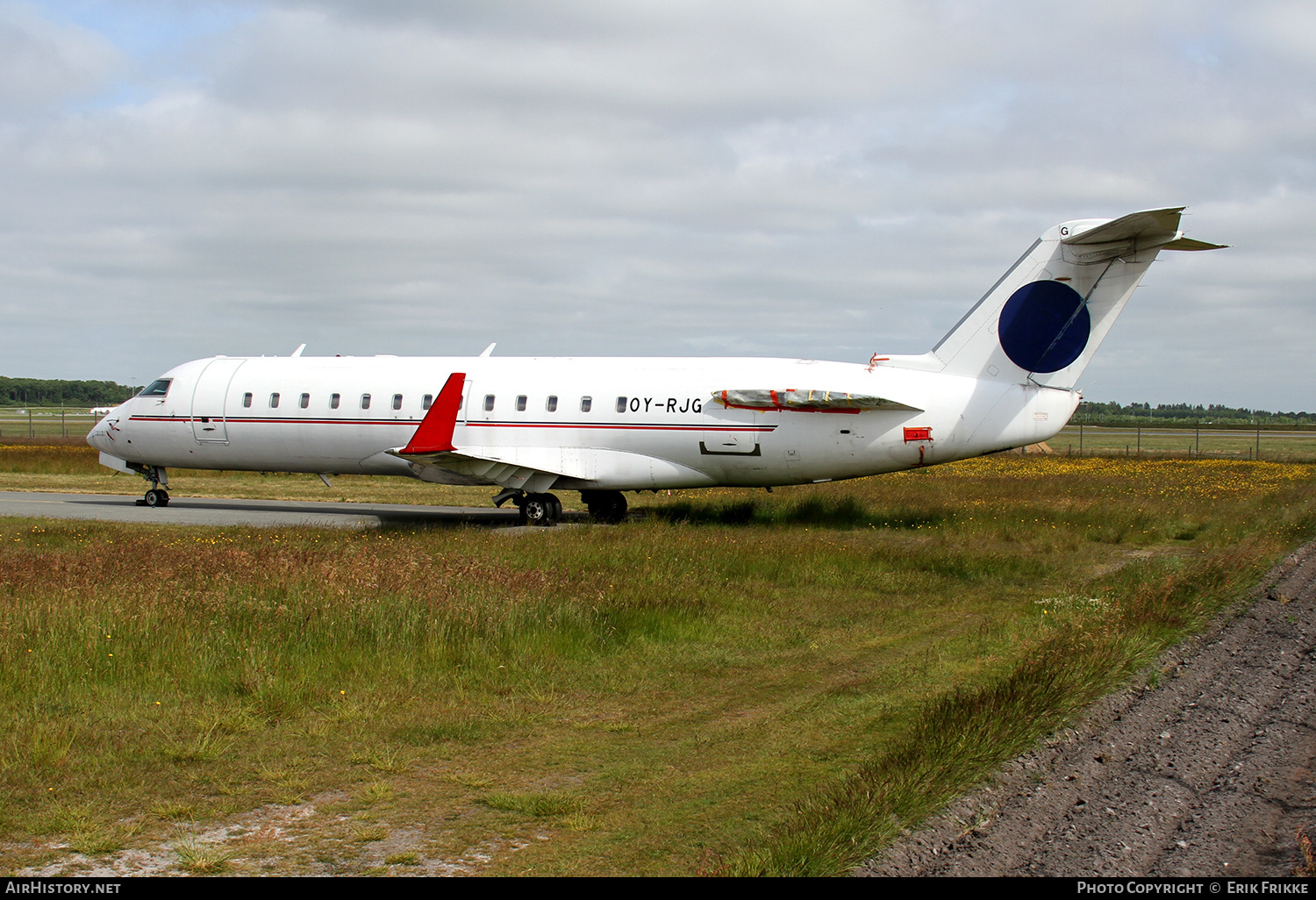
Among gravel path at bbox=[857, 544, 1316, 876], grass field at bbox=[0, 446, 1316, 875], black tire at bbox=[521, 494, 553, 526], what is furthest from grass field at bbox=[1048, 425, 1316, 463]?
gravel path at bbox=[857, 544, 1316, 876]

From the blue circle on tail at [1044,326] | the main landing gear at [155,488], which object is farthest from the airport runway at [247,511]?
the blue circle on tail at [1044,326]

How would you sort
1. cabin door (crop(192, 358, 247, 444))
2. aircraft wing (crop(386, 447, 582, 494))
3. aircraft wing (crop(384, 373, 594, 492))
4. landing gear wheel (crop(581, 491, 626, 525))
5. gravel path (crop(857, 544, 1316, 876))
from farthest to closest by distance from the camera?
cabin door (crop(192, 358, 247, 444)) < landing gear wheel (crop(581, 491, 626, 525)) < aircraft wing (crop(386, 447, 582, 494)) < aircraft wing (crop(384, 373, 594, 492)) < gravel path (crop(857, 544, 1316, 876))

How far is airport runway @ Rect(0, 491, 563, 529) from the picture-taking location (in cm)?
2280

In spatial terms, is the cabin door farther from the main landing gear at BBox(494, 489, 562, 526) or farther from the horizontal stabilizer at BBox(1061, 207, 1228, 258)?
the horizontal stabilizer at BBox(1061, 207, 1228, 258)

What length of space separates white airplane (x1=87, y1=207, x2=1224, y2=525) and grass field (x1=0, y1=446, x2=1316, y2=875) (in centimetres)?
315

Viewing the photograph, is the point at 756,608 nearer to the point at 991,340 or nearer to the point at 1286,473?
the point at 991,340

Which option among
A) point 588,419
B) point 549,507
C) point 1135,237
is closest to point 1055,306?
point 1135,237

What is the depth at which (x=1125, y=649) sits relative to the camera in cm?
905

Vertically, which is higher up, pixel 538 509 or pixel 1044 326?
pixel 1044 326

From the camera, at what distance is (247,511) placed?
25.4 m

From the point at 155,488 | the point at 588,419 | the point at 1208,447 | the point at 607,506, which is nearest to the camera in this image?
the point at 588,419

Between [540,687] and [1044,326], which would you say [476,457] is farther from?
[540,687]

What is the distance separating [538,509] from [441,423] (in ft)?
9.36
